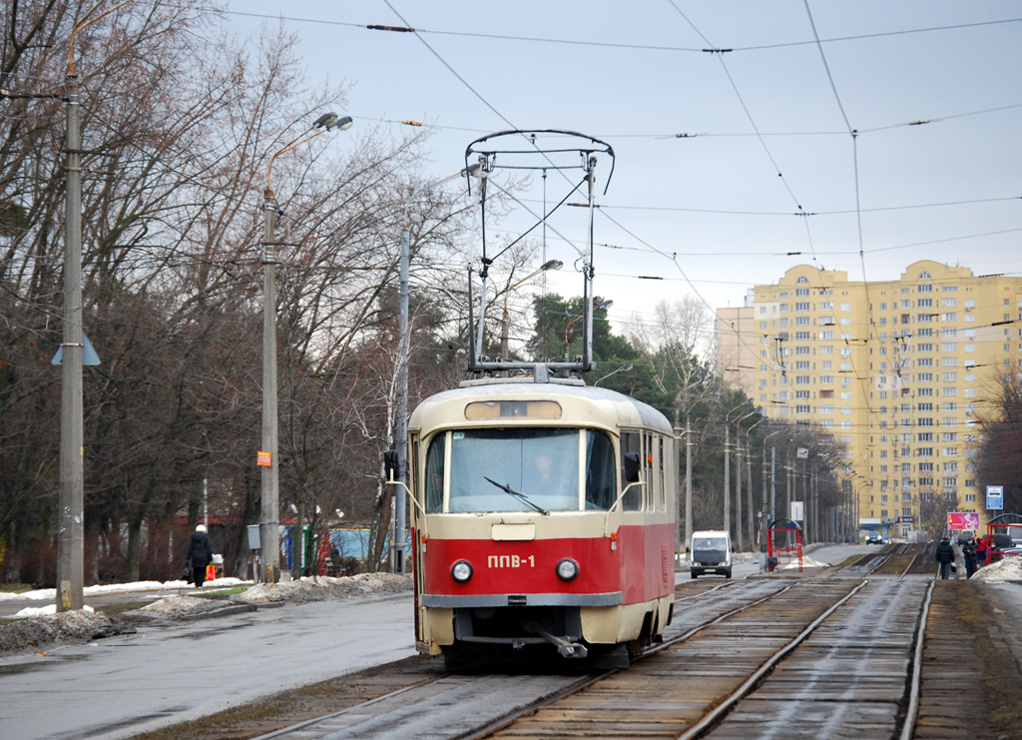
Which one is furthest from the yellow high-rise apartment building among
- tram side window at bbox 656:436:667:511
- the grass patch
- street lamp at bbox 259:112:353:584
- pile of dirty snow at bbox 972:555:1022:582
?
tram side window at bbox 656:436:667:511

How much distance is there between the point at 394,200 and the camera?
1549 inches

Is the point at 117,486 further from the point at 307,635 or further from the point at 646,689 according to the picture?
the point at 646,689

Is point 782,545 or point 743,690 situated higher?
point 743,690

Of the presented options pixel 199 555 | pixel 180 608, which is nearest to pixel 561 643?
pixel 180 608

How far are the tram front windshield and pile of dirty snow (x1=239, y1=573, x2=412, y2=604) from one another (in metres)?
13.1

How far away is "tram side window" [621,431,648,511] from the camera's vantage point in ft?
43.8

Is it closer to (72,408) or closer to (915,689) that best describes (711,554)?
(72,408)

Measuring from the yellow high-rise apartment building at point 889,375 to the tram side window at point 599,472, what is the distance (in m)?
127

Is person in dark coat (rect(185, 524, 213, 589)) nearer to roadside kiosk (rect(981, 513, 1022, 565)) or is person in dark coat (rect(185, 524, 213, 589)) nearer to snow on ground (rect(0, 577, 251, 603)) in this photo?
snow on ground (rect(0, 577, 251, 603))

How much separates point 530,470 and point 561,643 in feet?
5.25

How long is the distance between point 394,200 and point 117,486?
1076 centimetres

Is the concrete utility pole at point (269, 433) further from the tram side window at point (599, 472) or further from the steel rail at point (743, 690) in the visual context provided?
the tram side window at point (599, 472)

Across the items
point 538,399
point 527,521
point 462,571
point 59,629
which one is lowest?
point 59,629

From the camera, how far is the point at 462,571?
506 inches
